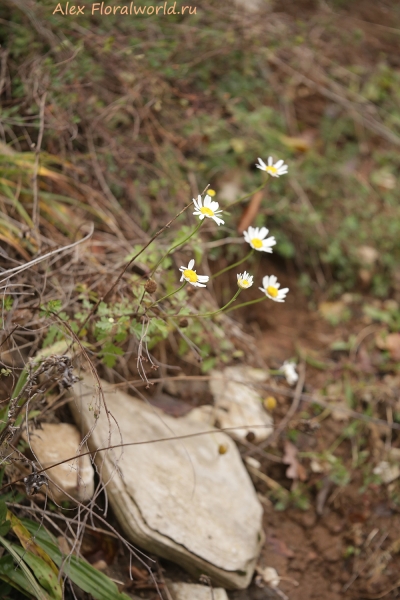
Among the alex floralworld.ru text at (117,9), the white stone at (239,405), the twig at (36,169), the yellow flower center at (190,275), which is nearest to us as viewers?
the yellow flower center at (190,275)

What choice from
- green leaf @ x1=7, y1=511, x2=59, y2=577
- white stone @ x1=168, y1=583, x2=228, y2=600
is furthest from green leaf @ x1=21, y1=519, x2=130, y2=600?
white stone @ x1=168, y1=583, x2=228, y2=600

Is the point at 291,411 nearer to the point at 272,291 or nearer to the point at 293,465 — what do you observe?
the point at 293,465

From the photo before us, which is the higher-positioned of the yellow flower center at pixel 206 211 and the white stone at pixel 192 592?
the yellow flower center at pixel 206 211

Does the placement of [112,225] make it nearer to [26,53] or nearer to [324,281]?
[26,53]

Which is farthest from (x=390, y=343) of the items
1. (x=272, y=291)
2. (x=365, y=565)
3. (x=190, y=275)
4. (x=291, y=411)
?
(x=190, y=275)

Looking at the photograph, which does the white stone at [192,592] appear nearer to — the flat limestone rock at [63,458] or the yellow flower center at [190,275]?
the flat limestone rock at [63,458]

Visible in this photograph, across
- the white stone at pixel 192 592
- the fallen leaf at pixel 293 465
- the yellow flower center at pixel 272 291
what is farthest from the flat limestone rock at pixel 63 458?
the fallen leaf at pixel 293 465

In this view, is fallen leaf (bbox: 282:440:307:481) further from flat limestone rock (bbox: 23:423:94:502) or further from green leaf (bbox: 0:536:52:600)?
green leaf (bbox: 0:536:52:600)

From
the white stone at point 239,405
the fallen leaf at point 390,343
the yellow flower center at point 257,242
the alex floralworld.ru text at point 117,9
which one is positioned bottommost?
the fallen leaf at point 390,343
